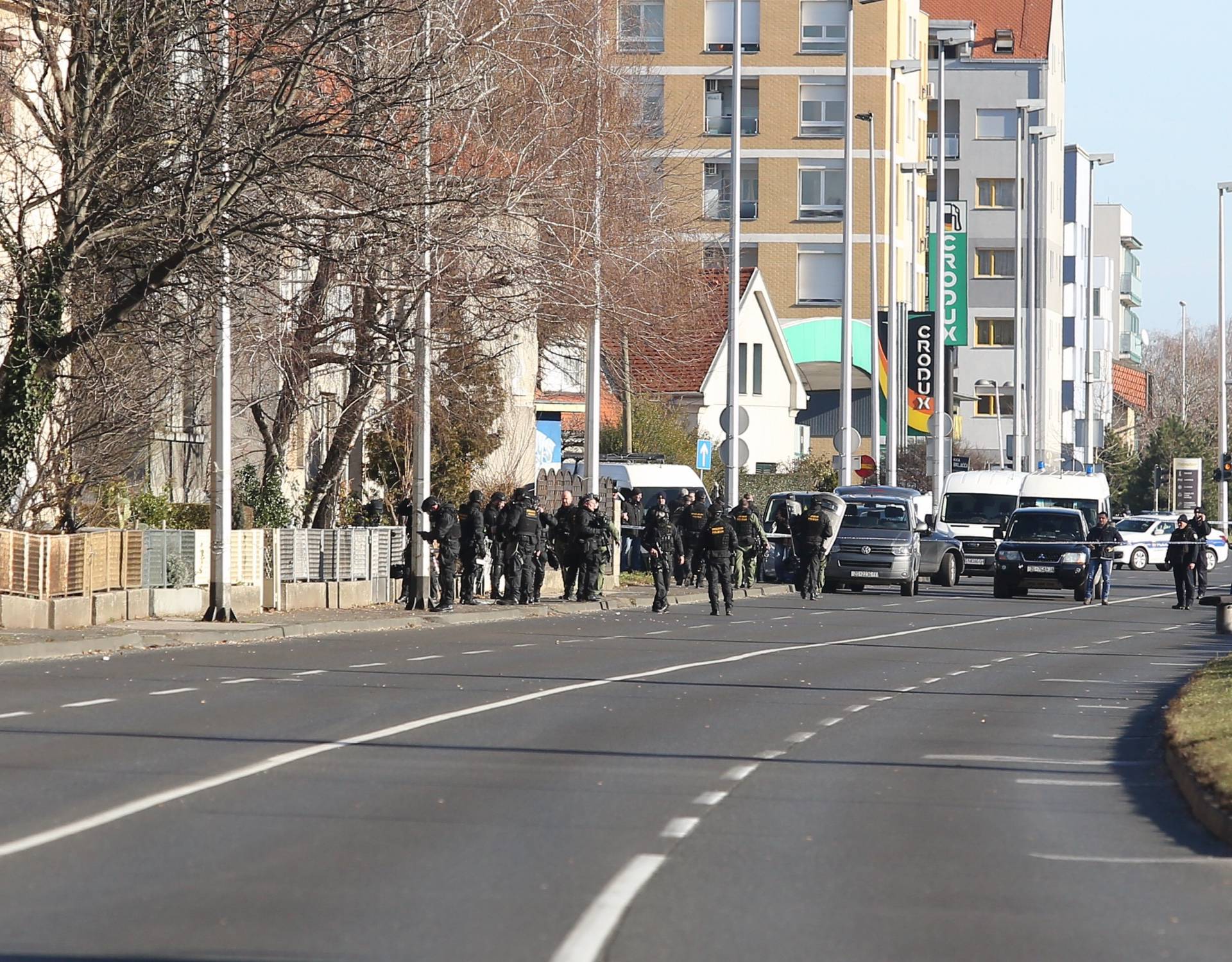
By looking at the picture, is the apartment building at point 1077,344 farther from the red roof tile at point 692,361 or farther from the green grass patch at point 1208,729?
the green grass patch at point 1208,729

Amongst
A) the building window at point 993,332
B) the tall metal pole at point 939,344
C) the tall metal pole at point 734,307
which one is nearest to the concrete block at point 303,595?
the tall metal pole at point 734,307

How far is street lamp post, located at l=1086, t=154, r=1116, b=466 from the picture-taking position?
84.8 metres

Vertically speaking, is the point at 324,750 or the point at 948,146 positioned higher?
the point at 948,146

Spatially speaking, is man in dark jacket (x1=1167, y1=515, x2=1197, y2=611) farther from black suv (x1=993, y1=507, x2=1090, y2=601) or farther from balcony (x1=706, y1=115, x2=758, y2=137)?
balcony (x1=706, y1=115, x2=758, y2=137)

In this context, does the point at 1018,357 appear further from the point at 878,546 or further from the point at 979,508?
the point at 878,546

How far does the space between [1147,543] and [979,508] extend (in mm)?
15544

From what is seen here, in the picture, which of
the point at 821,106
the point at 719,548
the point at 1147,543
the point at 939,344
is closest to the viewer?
the point at 719,548

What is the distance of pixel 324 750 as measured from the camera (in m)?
13.3

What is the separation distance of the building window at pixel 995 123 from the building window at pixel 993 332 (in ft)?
29.2

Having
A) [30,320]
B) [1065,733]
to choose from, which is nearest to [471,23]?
[30,320]

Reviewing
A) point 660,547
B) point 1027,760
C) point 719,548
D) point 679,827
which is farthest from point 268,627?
point 679,827

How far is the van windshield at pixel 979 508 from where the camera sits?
51781mm

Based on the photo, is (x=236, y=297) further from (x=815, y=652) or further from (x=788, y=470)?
(x=788, y=470)

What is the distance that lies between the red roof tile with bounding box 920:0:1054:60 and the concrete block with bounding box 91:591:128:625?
83777mm
